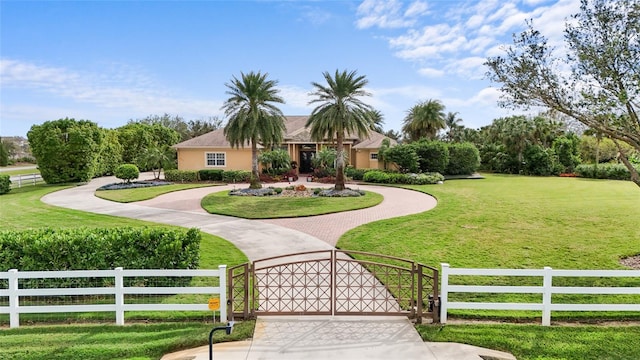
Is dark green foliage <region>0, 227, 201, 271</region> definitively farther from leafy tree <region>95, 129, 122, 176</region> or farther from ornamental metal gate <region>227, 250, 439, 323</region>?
leafy tree <region>95, 129, 122, 176</region>

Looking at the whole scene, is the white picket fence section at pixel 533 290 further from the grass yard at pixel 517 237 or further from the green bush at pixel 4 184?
the green bush at pixel 4 184

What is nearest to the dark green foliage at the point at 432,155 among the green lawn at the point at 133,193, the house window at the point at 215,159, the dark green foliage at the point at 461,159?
the dark green foliage at the point at 461,159

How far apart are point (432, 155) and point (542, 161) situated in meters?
14.3

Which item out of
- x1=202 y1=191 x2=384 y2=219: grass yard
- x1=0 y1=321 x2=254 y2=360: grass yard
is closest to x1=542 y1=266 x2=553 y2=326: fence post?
x1=0 y1=321 x2=254 y2=360: grass yard

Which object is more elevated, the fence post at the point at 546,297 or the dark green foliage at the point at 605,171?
the dark green foliage at the point at 605,171

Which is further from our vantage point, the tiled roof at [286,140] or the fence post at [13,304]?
the tiled roof at [286,140]

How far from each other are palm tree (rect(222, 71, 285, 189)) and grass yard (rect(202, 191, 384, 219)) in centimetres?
410

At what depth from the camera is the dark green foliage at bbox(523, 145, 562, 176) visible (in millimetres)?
39094

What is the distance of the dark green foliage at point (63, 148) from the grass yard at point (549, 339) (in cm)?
3200

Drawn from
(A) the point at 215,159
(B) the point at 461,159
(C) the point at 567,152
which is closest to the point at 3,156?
(A) the point at 215,159

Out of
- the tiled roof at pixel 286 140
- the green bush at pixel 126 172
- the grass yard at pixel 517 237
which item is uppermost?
the tiled roof at pixel 286 140

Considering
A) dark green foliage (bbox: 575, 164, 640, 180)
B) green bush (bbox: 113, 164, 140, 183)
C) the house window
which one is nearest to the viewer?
green bush (bbox: 113, 164, 140, 183)

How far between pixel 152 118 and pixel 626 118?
78354 millimetres

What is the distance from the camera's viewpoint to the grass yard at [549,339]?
5531 mm
